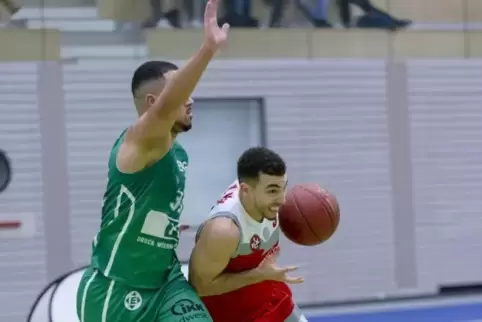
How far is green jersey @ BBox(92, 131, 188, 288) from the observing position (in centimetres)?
327

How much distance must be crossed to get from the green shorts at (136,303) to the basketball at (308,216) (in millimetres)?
852

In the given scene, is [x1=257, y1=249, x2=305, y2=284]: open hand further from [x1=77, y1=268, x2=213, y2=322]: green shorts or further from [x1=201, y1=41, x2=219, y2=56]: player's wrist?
[x1=201, y1=41, x2=219, y2=56]: player's wrist

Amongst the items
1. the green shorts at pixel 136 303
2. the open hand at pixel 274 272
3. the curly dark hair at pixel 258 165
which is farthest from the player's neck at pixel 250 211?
the green shorts at pixel 136 303

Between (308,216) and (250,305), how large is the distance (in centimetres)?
55

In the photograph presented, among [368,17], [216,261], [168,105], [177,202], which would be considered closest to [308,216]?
[216,261]

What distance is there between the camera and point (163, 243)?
3.37 metres

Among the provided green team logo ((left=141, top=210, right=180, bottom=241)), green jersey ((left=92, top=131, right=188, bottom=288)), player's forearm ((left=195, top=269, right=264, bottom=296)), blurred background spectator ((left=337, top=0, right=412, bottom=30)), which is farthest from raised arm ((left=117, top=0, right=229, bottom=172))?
blurred background spectator ((left=337, top=0, right=412, bottom=30))

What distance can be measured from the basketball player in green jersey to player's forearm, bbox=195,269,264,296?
0.16 meters

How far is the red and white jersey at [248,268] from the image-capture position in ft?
12.2

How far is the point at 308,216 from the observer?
13.2 feet

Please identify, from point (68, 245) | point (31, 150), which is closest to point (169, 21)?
point (31, 150)

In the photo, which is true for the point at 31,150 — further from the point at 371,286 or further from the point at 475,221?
the point at 475,221

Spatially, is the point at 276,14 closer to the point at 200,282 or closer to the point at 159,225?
the point at 200,282

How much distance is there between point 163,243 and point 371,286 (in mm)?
6386
